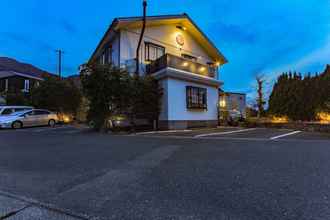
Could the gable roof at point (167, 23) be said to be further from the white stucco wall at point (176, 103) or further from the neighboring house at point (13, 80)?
the neighboring house at point (13, 80)

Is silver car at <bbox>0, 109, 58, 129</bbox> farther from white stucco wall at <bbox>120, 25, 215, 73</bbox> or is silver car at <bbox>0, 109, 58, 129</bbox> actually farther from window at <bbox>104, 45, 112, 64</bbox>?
white stucco wall at <bbox>120, 25, 215, 73</bbox>

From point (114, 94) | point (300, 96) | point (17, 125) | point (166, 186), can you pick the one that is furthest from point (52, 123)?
point (300, 96)

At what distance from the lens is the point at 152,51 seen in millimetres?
13711

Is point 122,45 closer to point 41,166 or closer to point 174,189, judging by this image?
point 41,166

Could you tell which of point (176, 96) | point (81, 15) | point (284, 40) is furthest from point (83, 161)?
point (81, 15)

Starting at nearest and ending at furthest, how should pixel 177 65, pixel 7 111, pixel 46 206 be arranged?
pixel 46 206, pixel 177 65, pixel 7 111

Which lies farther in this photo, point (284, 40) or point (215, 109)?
point (284, 40)

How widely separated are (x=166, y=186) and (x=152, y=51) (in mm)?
12314

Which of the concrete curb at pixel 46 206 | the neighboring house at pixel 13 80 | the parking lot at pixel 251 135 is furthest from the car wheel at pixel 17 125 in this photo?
the neighboring house at pixel 13 80

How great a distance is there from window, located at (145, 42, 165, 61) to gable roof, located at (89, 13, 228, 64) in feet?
5.05

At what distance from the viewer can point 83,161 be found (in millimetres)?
4242

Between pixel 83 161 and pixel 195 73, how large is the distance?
10.2 metres

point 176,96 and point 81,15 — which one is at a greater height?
point 81,15

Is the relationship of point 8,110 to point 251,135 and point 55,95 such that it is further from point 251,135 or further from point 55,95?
point 251,135
